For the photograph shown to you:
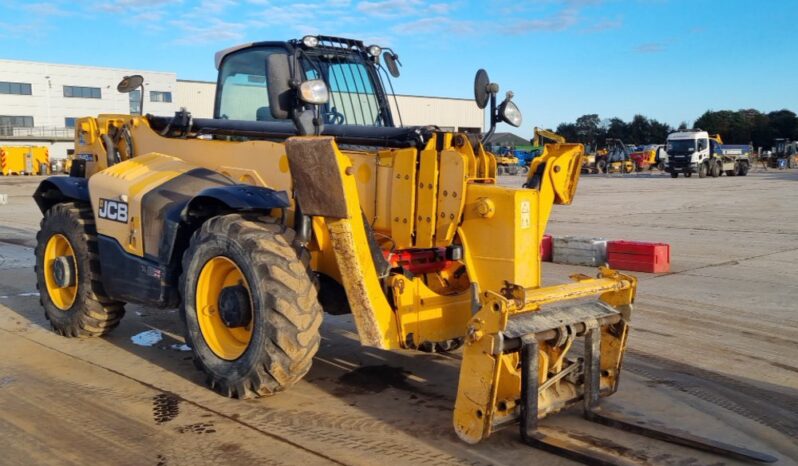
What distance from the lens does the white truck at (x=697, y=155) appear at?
42750 mm

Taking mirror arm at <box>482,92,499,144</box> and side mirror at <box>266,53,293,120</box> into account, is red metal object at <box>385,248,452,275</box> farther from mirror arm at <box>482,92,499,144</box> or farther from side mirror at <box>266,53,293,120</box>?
side mirror at <box>266,53,293,120</box>

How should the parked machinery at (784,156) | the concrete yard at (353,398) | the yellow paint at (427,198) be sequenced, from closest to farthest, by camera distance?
the concrete yard at (353,398) → the yellow paint at (427,198) → the parked machinery at (784,156)

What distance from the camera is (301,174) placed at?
483cm

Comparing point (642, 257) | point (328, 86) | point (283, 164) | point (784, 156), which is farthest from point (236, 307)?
point (784, 156)

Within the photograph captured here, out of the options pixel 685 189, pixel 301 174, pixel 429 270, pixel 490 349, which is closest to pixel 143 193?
pixel 301 174

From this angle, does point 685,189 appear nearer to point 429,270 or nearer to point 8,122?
point 429,270

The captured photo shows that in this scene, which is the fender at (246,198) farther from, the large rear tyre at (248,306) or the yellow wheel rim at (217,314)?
the yellow wheel rim at (217,314)

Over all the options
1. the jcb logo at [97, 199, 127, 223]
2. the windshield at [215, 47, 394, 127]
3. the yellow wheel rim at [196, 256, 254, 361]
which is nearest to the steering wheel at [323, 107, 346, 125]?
the windshield at [215, 47, 394, 127]

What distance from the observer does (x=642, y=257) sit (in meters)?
10.6

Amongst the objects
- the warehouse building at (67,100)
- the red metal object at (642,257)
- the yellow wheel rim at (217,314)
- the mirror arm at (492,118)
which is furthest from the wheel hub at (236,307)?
the warehouse building at (67,100)

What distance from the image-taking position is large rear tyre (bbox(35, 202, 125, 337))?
654 centimetres

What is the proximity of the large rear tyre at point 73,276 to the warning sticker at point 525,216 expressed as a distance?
12.6 feet

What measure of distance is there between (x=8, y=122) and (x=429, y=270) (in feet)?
206

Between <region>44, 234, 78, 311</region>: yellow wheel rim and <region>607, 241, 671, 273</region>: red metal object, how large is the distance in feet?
24.0
